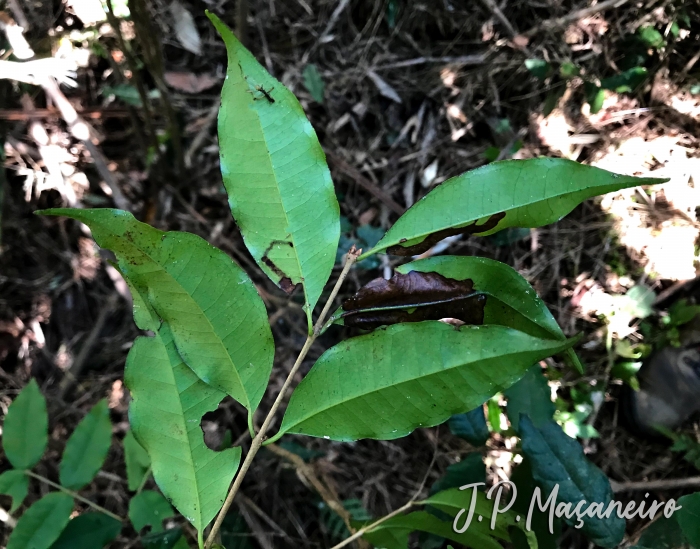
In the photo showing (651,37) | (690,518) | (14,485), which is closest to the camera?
(690,518)

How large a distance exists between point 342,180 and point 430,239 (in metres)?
1.13

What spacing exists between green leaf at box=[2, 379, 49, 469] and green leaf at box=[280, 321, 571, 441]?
74cm

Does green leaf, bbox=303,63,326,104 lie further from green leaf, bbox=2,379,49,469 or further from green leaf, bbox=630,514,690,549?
green leaf, bbox=630,514,690,549

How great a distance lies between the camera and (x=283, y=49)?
183 cm

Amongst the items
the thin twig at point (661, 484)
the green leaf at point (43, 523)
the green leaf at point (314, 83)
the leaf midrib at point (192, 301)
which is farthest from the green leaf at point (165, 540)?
the green leaf at point (314, 83)

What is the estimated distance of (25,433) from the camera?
1.05 meters

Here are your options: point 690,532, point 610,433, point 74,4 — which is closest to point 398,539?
point 690,532

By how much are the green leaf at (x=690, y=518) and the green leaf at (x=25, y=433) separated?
1208 millimetres

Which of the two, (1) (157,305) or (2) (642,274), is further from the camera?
(2) (642,274)

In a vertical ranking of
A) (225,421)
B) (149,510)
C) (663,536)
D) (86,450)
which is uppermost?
(86,450)

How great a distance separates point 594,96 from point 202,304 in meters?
1.60

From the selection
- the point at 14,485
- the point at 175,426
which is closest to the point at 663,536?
the point at 175,426

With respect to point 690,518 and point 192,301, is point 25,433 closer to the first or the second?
point 192,301

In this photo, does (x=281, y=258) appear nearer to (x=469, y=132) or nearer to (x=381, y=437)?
(x=381, y=437)
